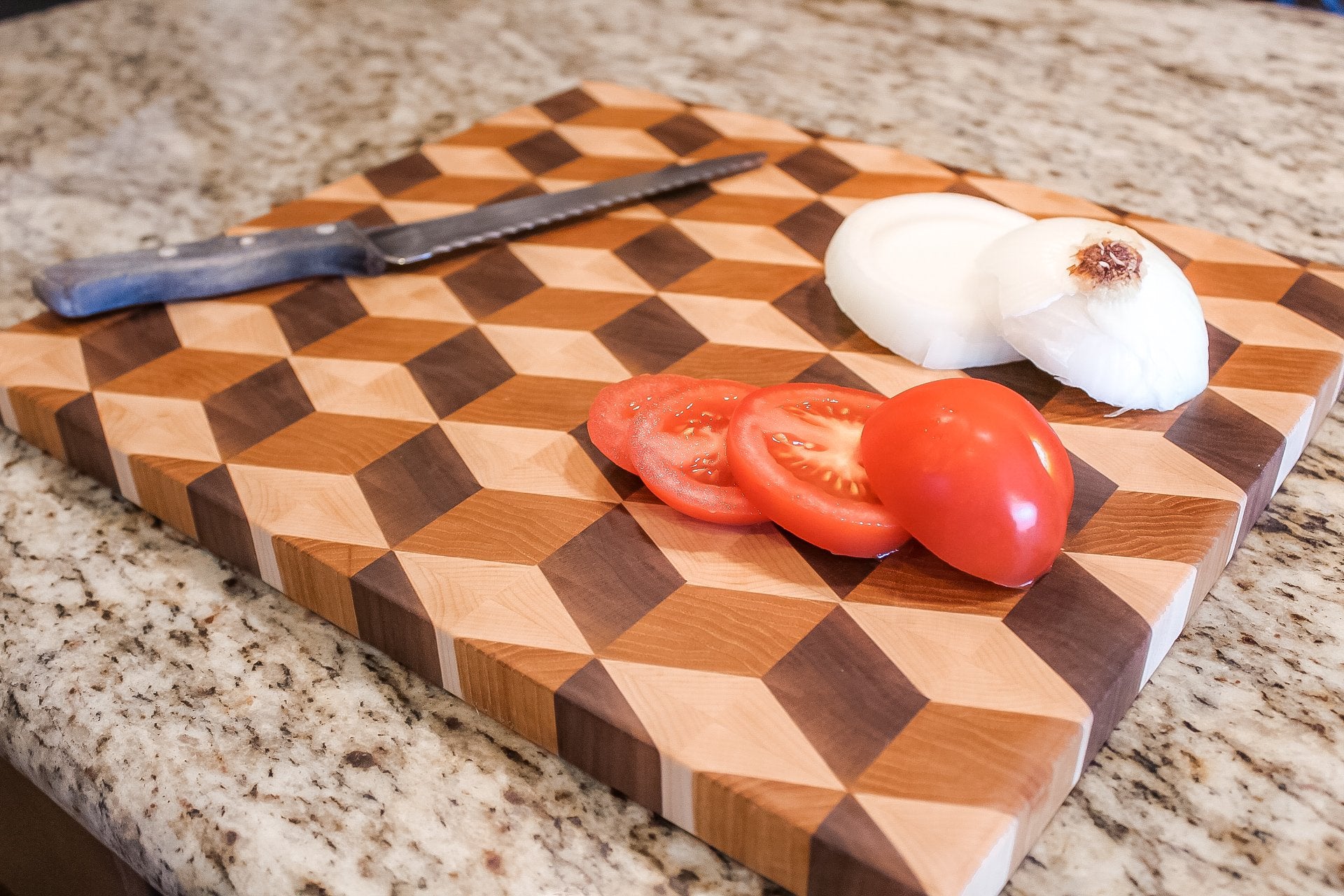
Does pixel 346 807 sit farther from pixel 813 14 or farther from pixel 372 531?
pixel 813 14

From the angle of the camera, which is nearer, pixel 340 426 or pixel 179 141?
pixel 340 426

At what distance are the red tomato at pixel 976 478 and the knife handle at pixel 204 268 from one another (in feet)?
1.94

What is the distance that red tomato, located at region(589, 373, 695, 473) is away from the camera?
0.79 meters

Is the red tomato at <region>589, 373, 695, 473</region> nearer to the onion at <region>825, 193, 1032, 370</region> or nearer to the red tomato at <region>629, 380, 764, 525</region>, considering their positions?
the red tomato at <region>629, 380, 764, 525</region>

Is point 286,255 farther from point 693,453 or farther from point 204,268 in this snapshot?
point 693,453

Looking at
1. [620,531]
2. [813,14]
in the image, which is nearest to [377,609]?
[620,531]

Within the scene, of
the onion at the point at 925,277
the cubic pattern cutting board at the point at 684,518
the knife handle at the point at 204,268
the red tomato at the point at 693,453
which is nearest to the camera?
the cubic pattern cutting board at the point at 684,518

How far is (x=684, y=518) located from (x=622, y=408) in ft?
0.33

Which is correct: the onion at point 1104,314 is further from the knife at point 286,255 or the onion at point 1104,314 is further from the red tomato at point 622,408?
the knife at point 286,255

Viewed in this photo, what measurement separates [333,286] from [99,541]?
33 cm

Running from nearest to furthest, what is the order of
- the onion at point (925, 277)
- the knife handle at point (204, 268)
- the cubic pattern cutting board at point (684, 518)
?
the cubic pattern cutting board at point (684, 518), the onion at point (925, 277), the knife handle at point (204, 268)

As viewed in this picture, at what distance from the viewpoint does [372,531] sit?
29.8 inches

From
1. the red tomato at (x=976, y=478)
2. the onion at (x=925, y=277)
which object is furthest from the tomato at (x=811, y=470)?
the onion at (x=925, y=277)

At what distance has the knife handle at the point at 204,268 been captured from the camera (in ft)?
3.22
